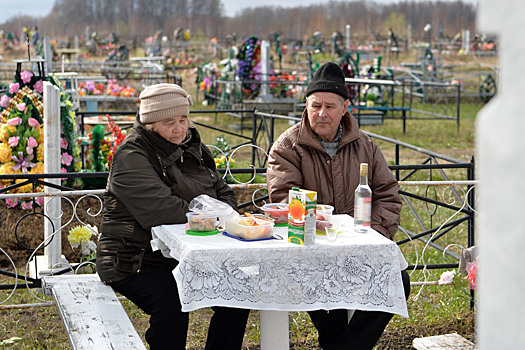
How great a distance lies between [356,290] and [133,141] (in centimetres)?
117

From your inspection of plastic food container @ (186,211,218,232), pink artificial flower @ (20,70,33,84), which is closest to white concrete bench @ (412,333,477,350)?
plastic food container @ (186,211,218,232)

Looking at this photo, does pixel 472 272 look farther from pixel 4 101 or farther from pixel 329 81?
pixel 4 101

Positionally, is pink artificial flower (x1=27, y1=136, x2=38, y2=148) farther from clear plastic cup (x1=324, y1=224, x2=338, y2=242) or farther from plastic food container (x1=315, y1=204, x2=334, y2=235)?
clear plastic cup (x1=324, y1=224, x2=338, y2=242)

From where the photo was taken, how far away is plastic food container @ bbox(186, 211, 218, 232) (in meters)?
3.01

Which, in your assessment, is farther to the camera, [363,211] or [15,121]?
[15,121]

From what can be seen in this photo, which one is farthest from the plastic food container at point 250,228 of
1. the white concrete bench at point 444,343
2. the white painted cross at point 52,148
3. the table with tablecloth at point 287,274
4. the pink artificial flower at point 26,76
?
the pink artificial flower at point 26,76

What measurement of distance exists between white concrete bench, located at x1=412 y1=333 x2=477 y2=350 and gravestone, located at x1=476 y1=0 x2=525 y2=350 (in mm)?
3054

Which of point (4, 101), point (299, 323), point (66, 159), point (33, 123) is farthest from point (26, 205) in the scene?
point (299, 323)

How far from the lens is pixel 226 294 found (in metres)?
2.78

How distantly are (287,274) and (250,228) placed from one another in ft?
0.76

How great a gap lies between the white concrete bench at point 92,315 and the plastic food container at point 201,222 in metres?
0.48

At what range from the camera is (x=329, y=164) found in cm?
353

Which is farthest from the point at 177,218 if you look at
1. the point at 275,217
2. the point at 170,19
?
the point at 170,19

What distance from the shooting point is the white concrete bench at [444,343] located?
383 cm
